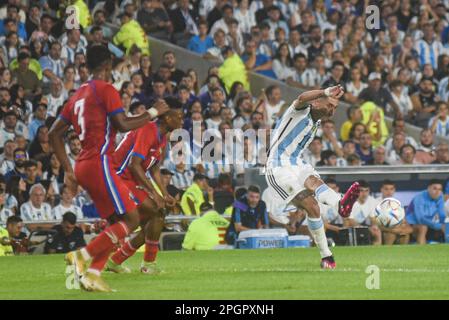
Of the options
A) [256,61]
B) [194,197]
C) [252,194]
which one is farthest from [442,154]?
[256,61]

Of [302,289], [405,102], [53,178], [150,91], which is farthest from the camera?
[405,102]

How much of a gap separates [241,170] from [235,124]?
4.21ft

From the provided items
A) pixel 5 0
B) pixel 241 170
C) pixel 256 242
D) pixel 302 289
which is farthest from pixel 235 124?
pixel 302 289

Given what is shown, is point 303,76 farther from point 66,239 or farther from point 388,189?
point 66,239

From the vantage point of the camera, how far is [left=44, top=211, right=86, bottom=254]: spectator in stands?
2064 cm

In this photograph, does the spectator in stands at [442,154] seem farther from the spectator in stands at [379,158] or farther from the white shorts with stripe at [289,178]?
the white shorts with stripe at [289,178]

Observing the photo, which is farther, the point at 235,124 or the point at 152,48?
the point at 152,48

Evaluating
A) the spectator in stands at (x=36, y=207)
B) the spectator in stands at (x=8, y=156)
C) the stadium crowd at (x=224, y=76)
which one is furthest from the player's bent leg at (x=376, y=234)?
the spectator in stands at (x=8, y=156)

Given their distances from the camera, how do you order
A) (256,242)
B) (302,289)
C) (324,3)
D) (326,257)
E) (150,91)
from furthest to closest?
(324,3) → (150,91) → (256,242) → (326,257) → (302,289)

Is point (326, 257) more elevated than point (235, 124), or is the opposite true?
point (235, 124)

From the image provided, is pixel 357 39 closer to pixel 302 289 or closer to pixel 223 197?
pixel 223 197

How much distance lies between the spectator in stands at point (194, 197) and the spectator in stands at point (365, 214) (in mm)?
2544

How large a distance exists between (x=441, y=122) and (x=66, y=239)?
876 centimetres

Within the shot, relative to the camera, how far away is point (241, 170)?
907 inches
